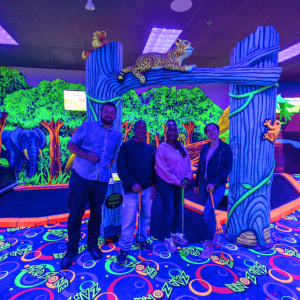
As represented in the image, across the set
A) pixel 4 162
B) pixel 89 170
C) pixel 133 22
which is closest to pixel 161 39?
pixel 133 22

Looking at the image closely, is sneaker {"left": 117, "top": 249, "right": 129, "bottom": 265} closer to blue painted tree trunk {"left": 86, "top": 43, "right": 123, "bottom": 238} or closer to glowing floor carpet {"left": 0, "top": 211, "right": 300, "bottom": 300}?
glowing floor carpet {"left": 0, "top": 211, "right": 300, "bottom": 300}

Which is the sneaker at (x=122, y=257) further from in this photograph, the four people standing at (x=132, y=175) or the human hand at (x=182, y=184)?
the human hand at (x=182, y=184)

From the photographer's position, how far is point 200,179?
2.14m

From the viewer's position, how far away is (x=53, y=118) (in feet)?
16.4

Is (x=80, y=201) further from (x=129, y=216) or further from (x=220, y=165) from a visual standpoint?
(x=220, y=165)

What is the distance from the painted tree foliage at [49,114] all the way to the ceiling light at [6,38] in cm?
144

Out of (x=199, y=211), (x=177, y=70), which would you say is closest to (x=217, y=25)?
(x=177, y=70)

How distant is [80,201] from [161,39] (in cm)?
326

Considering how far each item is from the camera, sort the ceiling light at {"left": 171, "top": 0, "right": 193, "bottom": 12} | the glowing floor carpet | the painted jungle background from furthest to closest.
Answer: the painted jungle background, the ceiling light at {"left": 171, "top": 0, "right": 193, "bottom": 12}, the glowing floor carpet

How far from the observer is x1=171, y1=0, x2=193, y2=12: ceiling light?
8.16 feet

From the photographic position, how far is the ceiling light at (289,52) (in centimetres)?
390

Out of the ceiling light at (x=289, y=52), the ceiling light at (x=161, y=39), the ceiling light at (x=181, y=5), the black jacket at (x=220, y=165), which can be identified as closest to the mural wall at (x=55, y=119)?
the ceiling light at (x=161, y=39)

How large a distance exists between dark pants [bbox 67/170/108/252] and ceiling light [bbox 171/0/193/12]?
2.55 metres

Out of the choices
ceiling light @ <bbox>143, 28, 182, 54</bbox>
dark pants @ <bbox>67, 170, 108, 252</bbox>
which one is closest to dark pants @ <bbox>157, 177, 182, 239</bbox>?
dark pants @ <bbox>67, 170, 108, 252</bbox>
